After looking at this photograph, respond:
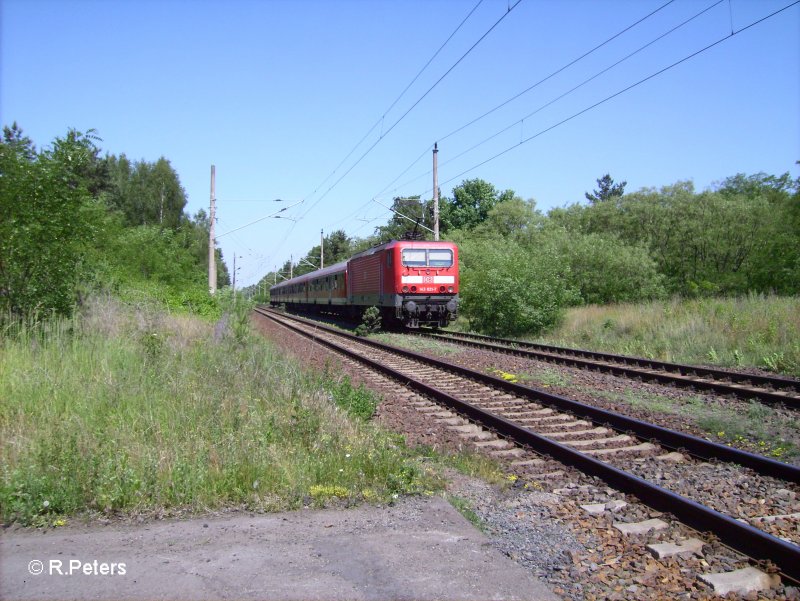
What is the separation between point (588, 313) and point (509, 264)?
11.2 ft

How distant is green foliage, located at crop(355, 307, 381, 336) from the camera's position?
22828mm

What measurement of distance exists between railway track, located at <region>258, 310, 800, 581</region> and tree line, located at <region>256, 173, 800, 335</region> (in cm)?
1250

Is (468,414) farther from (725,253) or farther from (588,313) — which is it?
(725,253)

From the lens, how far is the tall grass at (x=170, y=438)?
4660mm

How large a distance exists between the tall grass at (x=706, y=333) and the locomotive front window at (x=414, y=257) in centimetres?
511

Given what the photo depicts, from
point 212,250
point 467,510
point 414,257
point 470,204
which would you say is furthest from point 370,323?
point 470,204

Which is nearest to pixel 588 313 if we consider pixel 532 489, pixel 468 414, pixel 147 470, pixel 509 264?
pixel 509 264

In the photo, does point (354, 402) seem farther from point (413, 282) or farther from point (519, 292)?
point (519, 292)

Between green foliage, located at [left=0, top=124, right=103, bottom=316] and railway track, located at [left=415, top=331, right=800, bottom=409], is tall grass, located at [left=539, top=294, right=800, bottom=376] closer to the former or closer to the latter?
railway track, located at [left=415, top=331, right=800, bottom=409]

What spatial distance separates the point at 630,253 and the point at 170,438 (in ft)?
89.7

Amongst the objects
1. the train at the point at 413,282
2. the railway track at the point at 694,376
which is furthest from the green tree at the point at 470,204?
the railway track at the point at 694,376

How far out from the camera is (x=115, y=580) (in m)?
3.47

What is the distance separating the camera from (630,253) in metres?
29.3

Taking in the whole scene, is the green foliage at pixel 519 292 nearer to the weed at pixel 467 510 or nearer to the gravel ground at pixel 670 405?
the gravel ground at pixel 670 405
